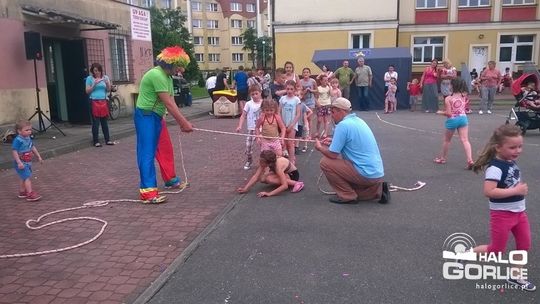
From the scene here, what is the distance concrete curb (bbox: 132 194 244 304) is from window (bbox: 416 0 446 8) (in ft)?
97.8

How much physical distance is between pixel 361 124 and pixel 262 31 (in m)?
87.8

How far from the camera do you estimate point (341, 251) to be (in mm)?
4574

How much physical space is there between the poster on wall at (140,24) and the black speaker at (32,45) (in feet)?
19.6


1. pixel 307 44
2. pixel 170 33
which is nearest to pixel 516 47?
pixel 307 44

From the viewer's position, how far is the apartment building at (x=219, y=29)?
85.1 metres

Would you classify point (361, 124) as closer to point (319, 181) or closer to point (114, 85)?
point (319, 181)

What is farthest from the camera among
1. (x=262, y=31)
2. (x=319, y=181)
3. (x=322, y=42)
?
(x=262, y=31)

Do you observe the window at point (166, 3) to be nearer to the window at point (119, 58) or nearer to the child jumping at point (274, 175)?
the window at point (119, 58)

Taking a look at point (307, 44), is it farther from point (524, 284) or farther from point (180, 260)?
point (524, 284)

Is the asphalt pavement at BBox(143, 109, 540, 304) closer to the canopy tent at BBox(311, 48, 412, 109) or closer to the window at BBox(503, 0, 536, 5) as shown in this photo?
the canopy tent at BBox(311, 48, 412, 109)

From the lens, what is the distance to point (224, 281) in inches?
157

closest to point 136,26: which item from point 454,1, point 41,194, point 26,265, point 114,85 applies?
point 114,85

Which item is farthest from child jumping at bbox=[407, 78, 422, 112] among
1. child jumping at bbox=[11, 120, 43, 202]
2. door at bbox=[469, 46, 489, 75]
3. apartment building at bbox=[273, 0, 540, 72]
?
child jumping at bbox=[11, 120, 43, 202]

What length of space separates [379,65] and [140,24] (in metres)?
9.51
